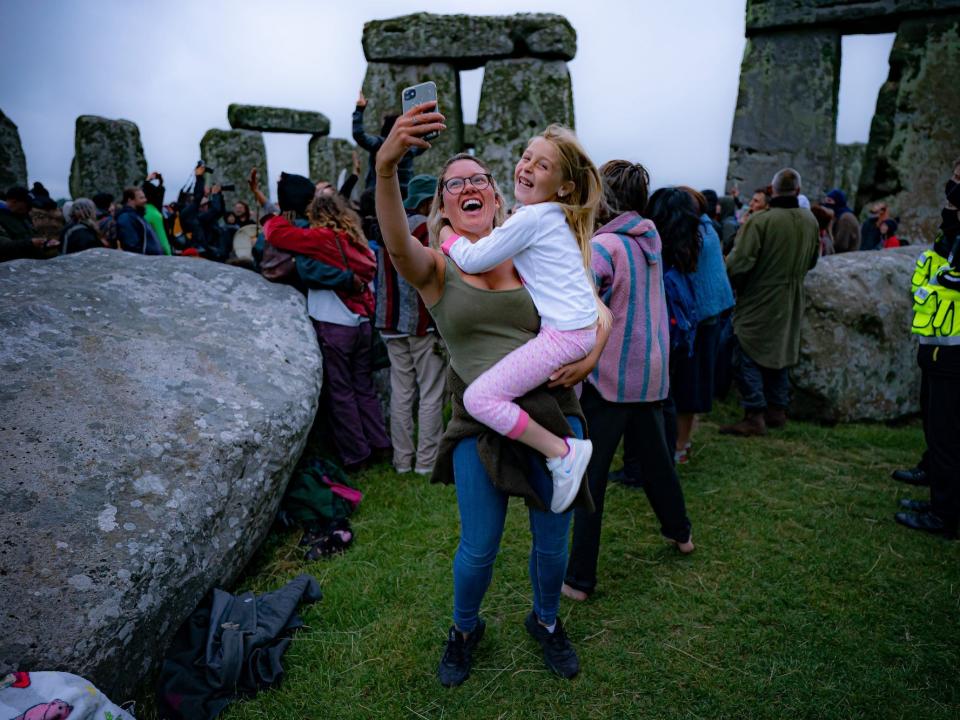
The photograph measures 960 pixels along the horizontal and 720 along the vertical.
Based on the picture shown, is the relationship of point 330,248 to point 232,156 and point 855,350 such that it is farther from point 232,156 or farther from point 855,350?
point 232,156

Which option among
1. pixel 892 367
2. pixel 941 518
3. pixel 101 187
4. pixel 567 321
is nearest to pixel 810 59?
pixel 892 367

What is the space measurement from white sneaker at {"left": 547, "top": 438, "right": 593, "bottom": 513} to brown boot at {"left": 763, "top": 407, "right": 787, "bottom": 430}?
377 cm

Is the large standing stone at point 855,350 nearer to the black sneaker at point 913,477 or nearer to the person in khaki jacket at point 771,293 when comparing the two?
the person in khaki jacket at point 771,293

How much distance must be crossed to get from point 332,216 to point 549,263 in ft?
8.65

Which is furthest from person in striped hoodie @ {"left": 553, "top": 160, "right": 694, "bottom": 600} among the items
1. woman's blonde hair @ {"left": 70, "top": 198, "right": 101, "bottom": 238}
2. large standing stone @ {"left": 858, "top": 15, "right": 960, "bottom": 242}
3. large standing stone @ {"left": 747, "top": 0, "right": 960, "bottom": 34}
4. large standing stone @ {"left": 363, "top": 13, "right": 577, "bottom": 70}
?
large standing stone @ {"left": 858, "top": 15, "right": 960, "bottom": 242}

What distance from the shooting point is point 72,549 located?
2078 mm

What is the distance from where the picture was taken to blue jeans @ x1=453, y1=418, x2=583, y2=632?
2.12 m

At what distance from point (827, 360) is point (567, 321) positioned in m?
4.22

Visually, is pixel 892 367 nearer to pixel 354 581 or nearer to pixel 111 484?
pixel 354 581

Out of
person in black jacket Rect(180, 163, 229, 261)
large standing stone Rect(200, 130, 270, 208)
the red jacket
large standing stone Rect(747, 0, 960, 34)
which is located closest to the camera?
the red jacket

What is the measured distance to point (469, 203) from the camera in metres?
2.14

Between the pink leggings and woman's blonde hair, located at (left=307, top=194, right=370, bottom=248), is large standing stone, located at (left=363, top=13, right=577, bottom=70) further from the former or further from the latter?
the pink leggings

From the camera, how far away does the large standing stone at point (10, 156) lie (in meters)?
9.62

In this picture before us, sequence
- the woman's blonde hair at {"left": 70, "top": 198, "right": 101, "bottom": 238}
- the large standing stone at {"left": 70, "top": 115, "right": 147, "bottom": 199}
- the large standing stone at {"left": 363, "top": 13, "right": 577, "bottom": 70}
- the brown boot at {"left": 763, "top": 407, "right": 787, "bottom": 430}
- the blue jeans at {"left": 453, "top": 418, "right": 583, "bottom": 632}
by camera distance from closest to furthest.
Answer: the blue jeans at {"left": 453, "top": 418, "right": 583, "bottom": 632} < the brown boot at {"left": 763, "top": 407, "right": 787, "bottom": 430} < the woman's blonde hair at {"left": 70, "top": 198, "right": 101, "bottom": 238} < the large standing stone at {"left": 363, "top": 13, "right": 577, "bottom": 70} < the large standing stone at {"left": 70, "top": 115, "right": 147, "bottom": 199}
